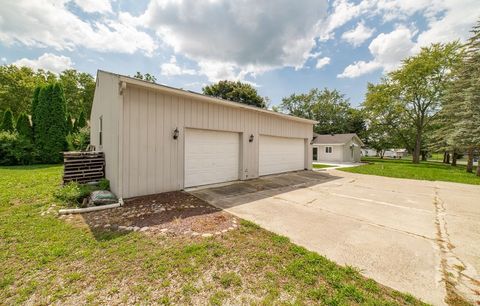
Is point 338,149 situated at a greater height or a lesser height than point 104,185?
greater

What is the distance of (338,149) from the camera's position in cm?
2106

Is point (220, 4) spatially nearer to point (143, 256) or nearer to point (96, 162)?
point (96, 162)

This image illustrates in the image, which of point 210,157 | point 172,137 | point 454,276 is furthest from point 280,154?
point 454,276

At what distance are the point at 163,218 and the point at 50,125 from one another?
1437 centimetres

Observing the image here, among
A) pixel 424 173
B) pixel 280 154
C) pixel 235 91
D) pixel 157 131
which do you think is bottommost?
pixel 424 173

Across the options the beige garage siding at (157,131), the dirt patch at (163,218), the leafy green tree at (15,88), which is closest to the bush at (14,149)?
the leafy green tree at (15,88)

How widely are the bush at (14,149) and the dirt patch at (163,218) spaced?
12.5m

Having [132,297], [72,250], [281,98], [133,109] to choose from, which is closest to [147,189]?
[133,109]

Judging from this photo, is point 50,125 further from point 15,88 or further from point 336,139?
point 336,139

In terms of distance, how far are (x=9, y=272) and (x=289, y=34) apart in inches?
444

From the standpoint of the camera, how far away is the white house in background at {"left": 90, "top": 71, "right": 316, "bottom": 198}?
202 inches

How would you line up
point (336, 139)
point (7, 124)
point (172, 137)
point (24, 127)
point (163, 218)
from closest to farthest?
1. point (163, 218)
2. point (172, 137)
3. point (24, 127)
4. point (7, 124)
5. point (336, 139)

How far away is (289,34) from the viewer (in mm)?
9328

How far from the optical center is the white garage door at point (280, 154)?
30.1 ft
